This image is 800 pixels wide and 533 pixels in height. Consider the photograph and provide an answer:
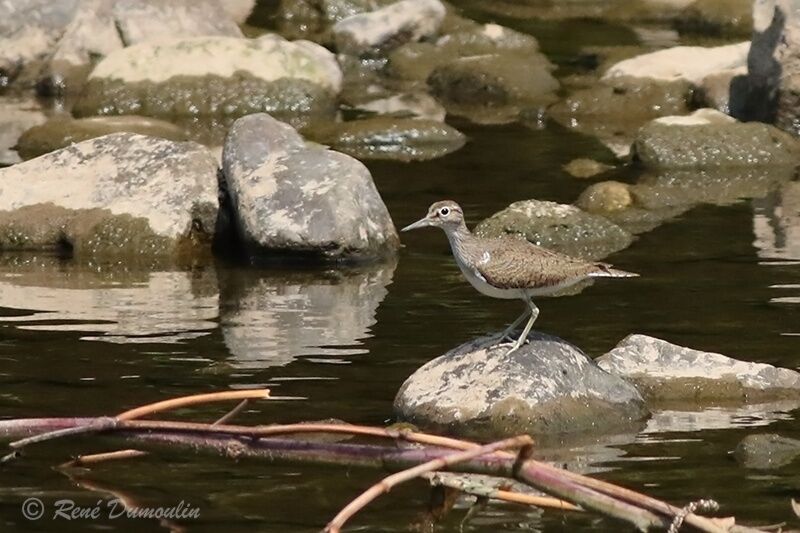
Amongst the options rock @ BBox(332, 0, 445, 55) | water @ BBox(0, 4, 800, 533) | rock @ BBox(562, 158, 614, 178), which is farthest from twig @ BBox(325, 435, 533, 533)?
rock @ BBox(332, 0, 445, 55)

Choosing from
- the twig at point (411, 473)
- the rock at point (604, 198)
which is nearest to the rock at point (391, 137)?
the rock at point (604, 198)

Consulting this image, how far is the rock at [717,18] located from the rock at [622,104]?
5.47 m

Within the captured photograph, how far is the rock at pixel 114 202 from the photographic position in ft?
46.4

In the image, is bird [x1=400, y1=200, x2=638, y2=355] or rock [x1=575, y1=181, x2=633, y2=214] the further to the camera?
rock [x1=575, y1=181, x2=633, y2=214]

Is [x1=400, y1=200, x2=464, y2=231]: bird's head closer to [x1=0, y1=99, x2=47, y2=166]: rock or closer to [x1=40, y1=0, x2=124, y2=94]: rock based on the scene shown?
[x1=0, y1=99, x2=47, y2=166]: rock

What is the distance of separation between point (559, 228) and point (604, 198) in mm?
1784

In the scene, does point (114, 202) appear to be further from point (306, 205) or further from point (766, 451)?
point (766, 451)

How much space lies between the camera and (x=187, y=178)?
47.2 ft

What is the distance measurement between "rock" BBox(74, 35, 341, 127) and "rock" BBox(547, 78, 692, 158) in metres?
3.13

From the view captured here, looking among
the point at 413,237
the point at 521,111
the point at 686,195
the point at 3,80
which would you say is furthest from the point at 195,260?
the point at 3,80

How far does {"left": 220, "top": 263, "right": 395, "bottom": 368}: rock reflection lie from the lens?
1110 centimetres

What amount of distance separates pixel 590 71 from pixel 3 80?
835cm

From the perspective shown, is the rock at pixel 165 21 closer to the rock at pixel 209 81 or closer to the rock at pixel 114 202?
the rock at pixel 209 81

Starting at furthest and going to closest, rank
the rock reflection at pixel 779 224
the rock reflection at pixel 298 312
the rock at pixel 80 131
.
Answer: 1. the rock at pixel 80 131
2. the rock reflection at pixel 779 224
3. the rock reflection at pixel 298 312
